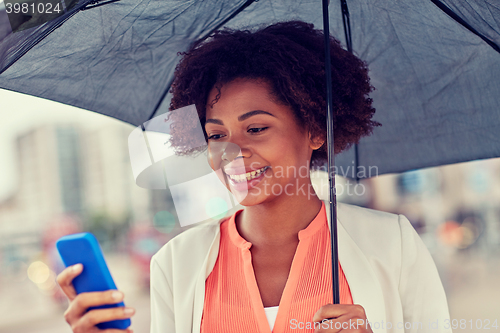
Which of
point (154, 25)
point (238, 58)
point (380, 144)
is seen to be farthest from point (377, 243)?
point (154, 25)

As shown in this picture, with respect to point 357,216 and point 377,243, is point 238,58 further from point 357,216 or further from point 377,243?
point 377,243

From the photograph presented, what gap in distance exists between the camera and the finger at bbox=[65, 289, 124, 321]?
35.6 inches

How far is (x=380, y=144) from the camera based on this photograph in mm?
1889

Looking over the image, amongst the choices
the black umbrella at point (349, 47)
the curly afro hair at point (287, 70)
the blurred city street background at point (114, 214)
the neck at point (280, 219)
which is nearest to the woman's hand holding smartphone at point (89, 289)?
the black umbrella at point (349, 47)

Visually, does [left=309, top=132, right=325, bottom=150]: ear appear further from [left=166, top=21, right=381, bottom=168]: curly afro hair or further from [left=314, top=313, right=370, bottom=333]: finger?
[left=314, top=313, right=370, bottom=333]: finger

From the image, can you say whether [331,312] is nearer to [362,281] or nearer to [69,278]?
[362,281]

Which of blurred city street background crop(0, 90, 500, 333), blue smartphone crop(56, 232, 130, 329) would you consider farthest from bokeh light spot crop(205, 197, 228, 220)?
blurred city street background crop(0, 90, 500, 333)

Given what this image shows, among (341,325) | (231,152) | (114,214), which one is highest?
(114,214)

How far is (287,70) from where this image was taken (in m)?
1.54

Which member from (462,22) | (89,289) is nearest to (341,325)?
(89,289)

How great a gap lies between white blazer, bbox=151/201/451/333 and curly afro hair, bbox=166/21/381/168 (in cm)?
41

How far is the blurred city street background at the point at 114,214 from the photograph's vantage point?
20.8 m

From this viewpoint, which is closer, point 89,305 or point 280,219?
point 89,305

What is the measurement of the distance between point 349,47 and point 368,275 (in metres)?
0.90
